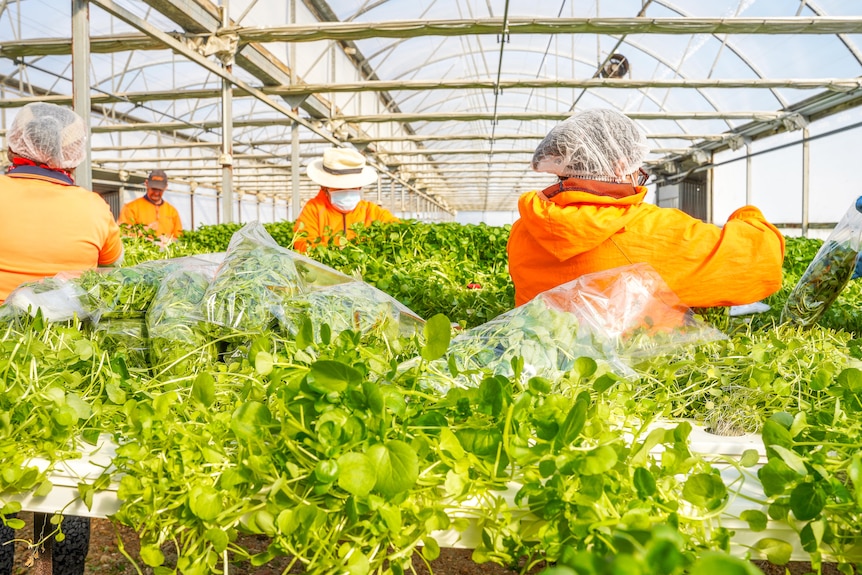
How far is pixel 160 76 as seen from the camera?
11.6 meters

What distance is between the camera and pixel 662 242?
177 centimetres

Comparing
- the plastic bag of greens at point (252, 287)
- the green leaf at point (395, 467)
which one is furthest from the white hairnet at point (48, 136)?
the green leaf at point (395, 467)

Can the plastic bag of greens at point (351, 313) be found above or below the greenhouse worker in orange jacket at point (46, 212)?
below

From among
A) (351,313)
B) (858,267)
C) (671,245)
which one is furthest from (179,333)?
(858,267)

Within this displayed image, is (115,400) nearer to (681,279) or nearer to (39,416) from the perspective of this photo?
(39,416)

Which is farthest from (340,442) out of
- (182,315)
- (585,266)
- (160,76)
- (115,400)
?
(160,76)

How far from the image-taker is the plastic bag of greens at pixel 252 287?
1430 mm

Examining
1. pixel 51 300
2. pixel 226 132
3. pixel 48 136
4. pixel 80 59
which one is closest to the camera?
pixel 51 300

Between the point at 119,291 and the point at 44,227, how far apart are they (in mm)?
1084

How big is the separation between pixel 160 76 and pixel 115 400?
492 inches

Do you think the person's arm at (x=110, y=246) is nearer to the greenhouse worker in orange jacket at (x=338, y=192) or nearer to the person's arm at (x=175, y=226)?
the greenhouse worker in orange jacket at (x=338, y=192)

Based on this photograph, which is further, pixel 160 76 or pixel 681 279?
pixel 160 76

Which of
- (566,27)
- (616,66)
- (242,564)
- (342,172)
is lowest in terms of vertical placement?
(242,564)

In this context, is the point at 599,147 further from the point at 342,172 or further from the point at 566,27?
the point at 566,27
